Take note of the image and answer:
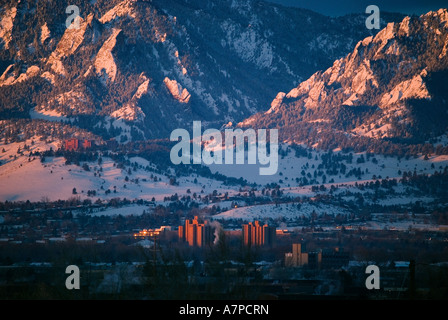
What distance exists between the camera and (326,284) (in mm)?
82875

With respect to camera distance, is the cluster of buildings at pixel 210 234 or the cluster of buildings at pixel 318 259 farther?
the cluster of buildings at pixel 210 234

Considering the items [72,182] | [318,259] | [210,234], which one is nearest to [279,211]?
[72,182]

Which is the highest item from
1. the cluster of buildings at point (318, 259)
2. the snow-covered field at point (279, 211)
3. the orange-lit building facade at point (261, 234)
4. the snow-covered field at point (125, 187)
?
the snow-covered field at point (125, 187)

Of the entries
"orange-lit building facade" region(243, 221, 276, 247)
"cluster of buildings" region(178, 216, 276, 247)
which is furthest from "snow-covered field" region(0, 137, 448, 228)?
"orange-lit building facade" region(243, 221, 276, 247)

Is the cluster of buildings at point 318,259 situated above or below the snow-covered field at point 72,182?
below

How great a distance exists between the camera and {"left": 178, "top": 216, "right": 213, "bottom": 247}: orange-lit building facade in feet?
417

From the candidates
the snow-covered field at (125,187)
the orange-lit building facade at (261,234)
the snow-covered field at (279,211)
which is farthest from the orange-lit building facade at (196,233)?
the snow-covered field at (125,187)

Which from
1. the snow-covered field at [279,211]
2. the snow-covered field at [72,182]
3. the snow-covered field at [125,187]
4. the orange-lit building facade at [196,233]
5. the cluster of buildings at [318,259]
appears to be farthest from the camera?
the snow-covered field at [72,182]

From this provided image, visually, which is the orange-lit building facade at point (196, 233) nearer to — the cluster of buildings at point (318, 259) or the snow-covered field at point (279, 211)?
the cluster of buildings at point (318, 259)

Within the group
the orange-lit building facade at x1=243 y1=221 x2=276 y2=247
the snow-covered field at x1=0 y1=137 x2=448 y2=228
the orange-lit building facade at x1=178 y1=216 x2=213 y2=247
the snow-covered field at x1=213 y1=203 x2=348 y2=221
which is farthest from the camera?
the snow-covered field at x1=0 y1=137 x2=448 y2=228

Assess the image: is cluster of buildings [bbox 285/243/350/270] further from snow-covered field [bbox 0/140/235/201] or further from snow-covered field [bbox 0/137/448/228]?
snow-covered field [bbox 0/140/235/201]

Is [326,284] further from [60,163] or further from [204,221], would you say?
[60,163]

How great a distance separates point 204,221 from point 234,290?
288ft

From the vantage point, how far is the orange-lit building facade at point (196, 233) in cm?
12717
